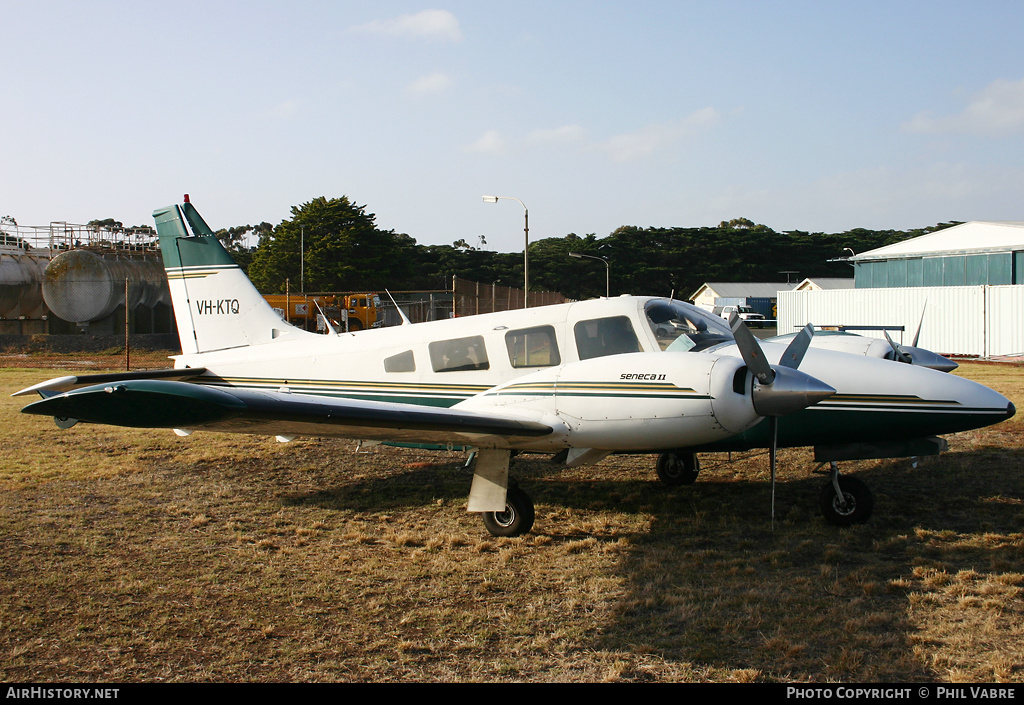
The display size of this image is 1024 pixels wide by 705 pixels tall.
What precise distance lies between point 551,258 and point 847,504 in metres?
82.5

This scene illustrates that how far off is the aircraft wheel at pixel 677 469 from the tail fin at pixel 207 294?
5413 mm

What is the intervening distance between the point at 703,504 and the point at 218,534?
5.13m

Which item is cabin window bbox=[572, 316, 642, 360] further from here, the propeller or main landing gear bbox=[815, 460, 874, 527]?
main landing gear bbox=[815, 460, 874, 527]

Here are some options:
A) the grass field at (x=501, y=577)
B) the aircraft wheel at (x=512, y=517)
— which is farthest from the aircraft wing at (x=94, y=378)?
the aircraft wheel at (x=512, y=517)

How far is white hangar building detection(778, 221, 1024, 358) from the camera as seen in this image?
28047 millimetres

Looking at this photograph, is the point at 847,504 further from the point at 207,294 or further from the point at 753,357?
the point at 207,294

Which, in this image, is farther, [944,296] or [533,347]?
[944,296]

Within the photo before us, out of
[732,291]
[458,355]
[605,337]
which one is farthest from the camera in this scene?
[732,291]

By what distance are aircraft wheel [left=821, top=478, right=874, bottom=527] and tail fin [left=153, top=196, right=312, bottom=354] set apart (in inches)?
284

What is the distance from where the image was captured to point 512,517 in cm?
710

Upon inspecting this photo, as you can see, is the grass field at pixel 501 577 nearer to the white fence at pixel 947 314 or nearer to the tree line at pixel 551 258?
the white fence at pixel 947 314

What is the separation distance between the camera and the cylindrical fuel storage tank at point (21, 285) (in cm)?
3334

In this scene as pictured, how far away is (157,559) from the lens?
6.34 m

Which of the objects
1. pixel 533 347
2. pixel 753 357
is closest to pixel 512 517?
pixel 533 347
